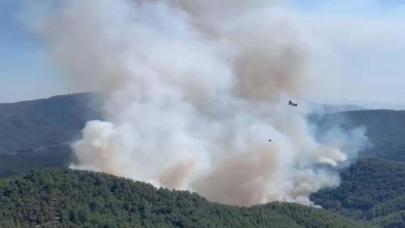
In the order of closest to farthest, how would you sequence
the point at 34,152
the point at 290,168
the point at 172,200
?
the point at 172,200 < the point at 290,168 < the point at 34,152

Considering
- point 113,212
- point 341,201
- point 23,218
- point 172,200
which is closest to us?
point 23,218

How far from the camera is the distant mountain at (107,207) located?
8600 cm

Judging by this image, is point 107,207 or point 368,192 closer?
point 107,207

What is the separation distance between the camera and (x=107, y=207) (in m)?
91.0

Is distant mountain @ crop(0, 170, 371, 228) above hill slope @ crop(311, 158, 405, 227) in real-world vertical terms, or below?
below

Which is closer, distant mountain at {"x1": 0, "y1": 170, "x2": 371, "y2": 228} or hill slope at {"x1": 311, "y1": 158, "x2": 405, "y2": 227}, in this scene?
distant mountain at {"x1": 0, "y1": 170, "x2": 371, "y2": 228}

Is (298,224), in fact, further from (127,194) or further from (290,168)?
(290,168)

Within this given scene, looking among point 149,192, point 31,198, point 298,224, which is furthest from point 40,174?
point 298,224

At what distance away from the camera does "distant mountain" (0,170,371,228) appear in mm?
86000

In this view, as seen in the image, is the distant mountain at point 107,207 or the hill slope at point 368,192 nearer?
the distant mountain at point 107,207

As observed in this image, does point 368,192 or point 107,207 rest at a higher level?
point 368,192

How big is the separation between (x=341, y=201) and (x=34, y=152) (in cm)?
7053

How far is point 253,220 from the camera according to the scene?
96625 mm

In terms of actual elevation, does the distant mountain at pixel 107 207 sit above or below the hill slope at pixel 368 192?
below
